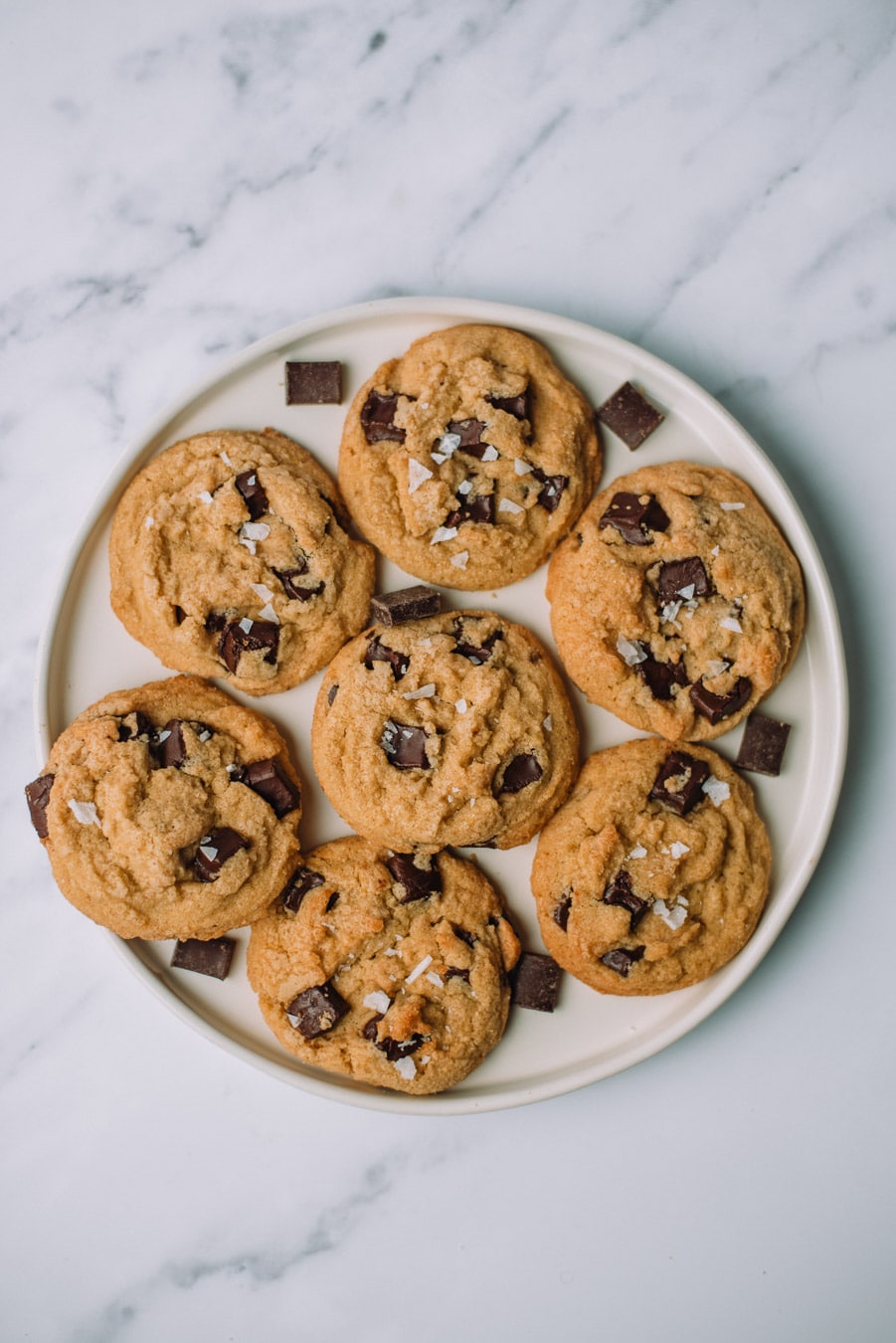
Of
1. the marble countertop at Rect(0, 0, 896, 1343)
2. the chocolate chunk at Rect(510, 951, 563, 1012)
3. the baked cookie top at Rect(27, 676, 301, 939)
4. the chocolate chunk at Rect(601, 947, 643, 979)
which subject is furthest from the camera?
the marble countertop at Rect(0, 0, 896, 1343)

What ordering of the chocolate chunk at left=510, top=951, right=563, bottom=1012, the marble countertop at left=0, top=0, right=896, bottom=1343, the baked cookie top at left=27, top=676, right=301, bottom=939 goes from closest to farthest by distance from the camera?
the baked cookie top at left=27, top=676, right=301, bottom=939, the chocolate chunk at left=510, top=951, right=563, bottom=1012, the marble countertop at left=0, top=0, right=896, bottom=1343

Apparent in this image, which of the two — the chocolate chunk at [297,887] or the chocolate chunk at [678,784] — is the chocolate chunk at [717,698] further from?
the chocolate chunk at [297,887]

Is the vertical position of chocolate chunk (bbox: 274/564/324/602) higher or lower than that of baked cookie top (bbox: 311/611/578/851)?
higher

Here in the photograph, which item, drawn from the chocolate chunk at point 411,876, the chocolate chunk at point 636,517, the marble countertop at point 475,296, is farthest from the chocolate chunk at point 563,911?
the chocolate chunk at point 636,517


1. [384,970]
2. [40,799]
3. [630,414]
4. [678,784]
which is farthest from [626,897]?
[40,799]

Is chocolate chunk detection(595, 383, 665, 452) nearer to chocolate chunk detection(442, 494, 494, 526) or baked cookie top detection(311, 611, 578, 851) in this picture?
chocolate chunk detection(442, 494, 494, 526)

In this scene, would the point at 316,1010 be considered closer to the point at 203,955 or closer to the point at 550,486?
the point at 203,955

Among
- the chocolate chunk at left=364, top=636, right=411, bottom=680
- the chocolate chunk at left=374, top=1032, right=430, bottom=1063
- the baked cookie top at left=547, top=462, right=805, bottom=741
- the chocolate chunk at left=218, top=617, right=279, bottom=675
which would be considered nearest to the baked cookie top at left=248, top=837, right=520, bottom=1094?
the chocolate chunk at left=374, top=1032, right=430, bottom=1063
